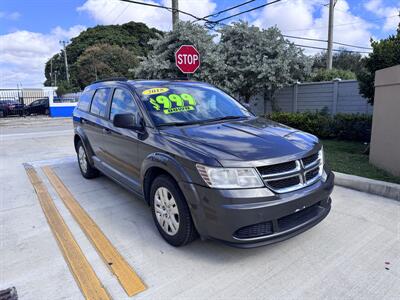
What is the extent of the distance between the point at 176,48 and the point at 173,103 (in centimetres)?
801

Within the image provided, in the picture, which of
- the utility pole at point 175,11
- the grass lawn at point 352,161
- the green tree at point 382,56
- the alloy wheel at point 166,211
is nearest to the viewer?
the alloy wheel at point 166,211

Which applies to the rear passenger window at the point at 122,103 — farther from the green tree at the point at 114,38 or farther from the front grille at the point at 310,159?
the green tree at the point at 114,38

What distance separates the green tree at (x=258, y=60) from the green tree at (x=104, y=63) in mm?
31886

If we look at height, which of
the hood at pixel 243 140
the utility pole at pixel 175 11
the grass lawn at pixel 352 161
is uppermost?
the utility pole at pixel 175 11

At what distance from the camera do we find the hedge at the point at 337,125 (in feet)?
26.0

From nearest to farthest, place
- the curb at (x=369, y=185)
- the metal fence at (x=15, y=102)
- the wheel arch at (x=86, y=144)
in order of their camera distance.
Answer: the curb at (x=369, y=185) < the wheel arch at (x=86, y=144) < the metal fence at (x=15, y=102)

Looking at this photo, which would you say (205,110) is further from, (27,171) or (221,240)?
(27,171)

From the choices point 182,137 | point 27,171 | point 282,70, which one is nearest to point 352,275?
point 182,137

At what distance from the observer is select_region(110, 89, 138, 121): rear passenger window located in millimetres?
3613

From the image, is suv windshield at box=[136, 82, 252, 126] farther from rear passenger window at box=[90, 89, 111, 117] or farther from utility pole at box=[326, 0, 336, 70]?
utility pole at box=[326, 0, 336, 70]

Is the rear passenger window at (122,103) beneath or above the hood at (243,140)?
above

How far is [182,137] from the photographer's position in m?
2.88

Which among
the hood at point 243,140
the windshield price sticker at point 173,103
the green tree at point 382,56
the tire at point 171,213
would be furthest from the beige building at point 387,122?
the tire at point 171,213

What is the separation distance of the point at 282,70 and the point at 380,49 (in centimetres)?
421
